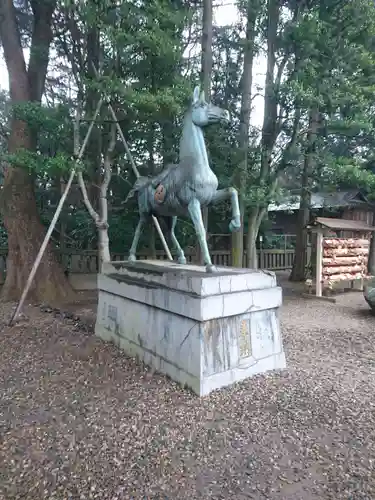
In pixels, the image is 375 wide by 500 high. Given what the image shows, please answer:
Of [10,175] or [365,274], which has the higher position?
[10,175]

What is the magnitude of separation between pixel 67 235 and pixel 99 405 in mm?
7101

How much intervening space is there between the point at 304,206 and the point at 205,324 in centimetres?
745

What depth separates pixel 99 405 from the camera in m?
2.86

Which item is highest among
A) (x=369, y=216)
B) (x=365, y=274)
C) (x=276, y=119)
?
(x=276, y=119)

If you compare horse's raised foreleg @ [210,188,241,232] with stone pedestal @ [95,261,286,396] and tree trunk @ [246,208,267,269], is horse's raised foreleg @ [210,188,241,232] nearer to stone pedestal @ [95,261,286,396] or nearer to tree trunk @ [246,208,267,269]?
stone pedestal @ [95,261,286,396]

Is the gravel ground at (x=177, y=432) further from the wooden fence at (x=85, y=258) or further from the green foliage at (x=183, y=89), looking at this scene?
the wooden fence at (x=85, y=258)

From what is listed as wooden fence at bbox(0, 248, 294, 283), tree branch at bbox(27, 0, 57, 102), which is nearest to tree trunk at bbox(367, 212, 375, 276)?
wooden fence at bbox(0, 248, 294, 283)

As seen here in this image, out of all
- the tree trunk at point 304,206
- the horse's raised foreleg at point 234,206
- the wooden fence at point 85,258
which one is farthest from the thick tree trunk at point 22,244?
the tree trunk at point 304,206

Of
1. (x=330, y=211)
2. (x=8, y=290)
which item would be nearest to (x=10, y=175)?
(x=8, y=290)

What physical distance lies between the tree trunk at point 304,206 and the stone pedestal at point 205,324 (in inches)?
194

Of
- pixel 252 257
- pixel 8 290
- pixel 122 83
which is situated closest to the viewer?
pixel 122 83

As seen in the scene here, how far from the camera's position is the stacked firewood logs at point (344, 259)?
25.0 ft

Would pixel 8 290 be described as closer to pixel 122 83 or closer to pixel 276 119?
pixel 122 83

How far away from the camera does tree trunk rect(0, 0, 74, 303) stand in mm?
6758
